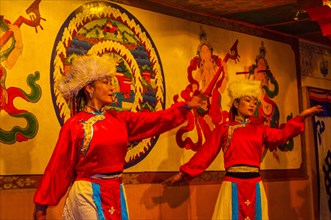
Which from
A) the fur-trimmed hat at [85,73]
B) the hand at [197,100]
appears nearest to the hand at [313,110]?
the hand at [197,100]

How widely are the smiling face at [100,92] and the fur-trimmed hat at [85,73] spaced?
1.1 inches

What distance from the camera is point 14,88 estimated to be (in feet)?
13.7

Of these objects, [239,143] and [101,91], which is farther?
[239,143]

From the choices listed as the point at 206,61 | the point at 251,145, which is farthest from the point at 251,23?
the point at 251,145

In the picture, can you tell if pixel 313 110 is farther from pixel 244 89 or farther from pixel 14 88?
pixel 14 88

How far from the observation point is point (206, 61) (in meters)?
5.75

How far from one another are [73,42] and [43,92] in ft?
1.60

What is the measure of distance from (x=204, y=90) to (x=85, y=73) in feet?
7.62

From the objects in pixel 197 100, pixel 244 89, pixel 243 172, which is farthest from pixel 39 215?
pixel 244 89

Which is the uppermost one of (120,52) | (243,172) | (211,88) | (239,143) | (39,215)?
(120,52)

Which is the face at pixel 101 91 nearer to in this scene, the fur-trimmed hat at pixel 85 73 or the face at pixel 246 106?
the fur-trimmed hat at pixel 85 73

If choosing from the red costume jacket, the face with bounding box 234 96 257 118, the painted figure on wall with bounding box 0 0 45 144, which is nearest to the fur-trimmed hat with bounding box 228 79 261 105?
the face with bounding box 234 96 257 118

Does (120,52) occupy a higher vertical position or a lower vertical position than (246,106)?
higher

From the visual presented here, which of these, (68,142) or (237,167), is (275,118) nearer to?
(237,167)
